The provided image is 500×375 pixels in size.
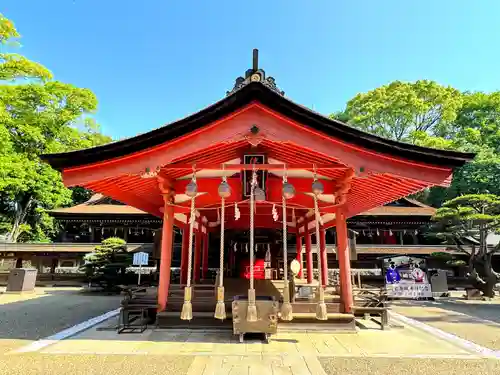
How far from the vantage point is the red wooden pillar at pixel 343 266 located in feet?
23.5

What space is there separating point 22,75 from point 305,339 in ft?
82.8

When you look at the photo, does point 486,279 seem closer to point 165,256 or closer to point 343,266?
point 343,266

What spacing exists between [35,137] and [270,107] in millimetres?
25904

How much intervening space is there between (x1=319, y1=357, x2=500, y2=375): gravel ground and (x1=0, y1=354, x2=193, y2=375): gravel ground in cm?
241

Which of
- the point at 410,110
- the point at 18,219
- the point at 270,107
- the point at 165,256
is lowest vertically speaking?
the point at 165,256

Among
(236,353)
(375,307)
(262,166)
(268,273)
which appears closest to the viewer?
(236,353)

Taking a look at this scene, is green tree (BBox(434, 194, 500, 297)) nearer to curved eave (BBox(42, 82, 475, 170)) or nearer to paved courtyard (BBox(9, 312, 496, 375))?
paved courtyard (BBox(9, 312, 496, 375))

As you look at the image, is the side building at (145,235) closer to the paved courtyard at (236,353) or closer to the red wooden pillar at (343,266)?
the red wooden pillar at (343,266)

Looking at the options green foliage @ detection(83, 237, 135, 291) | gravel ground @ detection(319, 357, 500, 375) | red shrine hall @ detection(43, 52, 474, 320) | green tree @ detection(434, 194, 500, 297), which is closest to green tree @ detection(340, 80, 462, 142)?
green tree @ detection(434, 194, 500, 297)

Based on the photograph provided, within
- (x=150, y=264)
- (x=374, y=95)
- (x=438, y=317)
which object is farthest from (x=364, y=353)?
(x=374, y=95)

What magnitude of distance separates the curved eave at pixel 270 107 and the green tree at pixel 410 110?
29.8m

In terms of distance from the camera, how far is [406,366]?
4.82 m

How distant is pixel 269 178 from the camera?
26.6 ft

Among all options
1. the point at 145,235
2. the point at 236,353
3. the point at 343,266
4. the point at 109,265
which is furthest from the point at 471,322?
the point at 145,235
